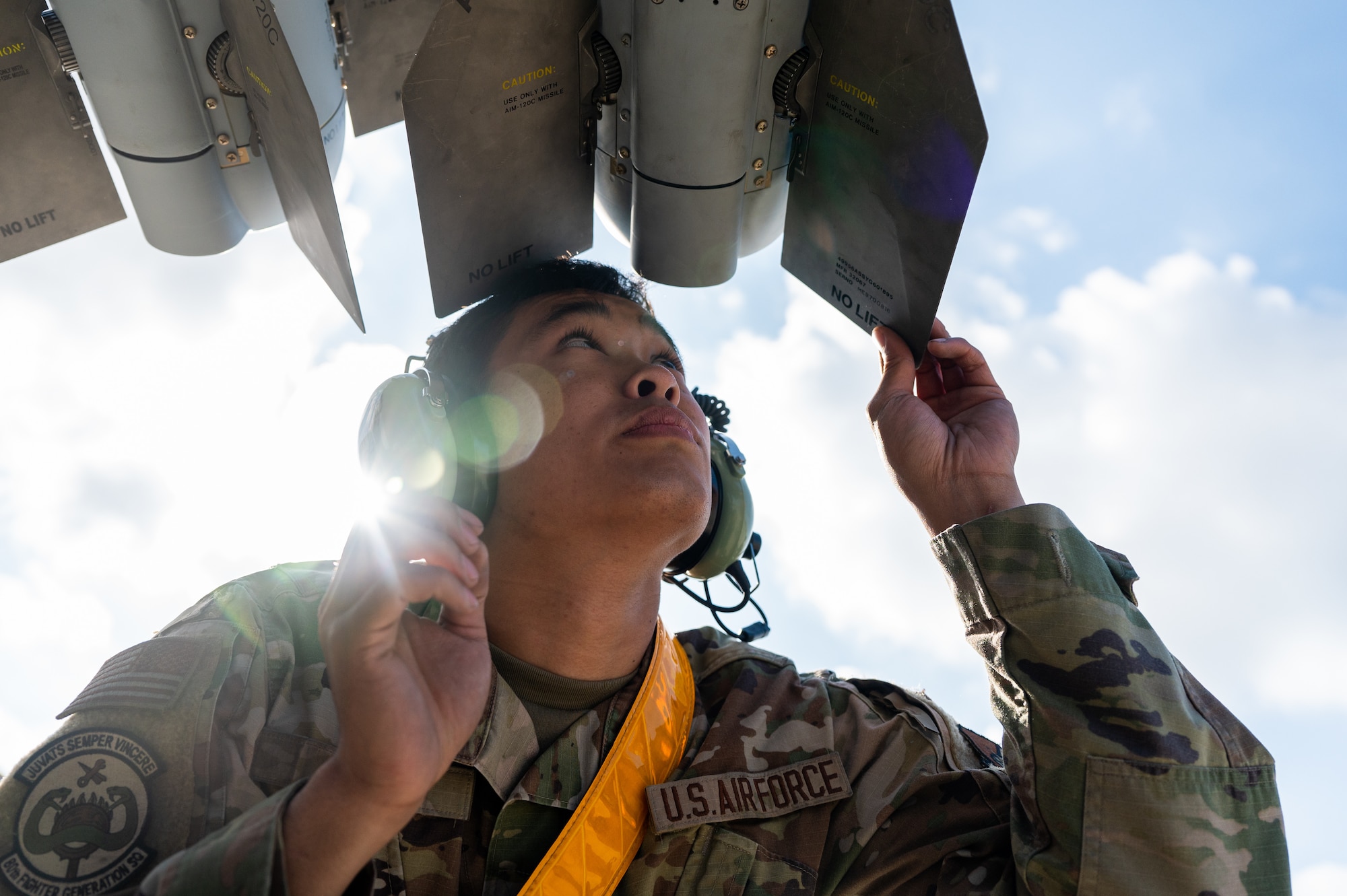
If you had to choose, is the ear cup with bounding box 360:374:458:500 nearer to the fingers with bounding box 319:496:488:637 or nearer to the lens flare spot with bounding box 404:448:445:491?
the lens flare spot with bounding box 404:448:445:491

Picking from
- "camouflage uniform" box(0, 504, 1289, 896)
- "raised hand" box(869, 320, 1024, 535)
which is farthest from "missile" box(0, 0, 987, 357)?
"camouflage uniform" box(0, 504, 1289, 896)

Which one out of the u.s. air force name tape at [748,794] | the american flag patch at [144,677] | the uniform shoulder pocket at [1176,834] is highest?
the american flag patch at [144,677]

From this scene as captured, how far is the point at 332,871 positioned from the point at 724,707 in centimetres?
133

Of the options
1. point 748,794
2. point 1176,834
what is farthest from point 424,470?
point 1176,834

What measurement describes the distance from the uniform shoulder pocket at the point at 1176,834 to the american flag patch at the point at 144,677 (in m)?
1.95

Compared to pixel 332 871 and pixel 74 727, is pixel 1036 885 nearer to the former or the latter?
pixel 332 871

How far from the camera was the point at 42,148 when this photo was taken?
9.34 feet

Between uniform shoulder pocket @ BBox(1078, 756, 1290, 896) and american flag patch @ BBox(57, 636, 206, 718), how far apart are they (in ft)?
6.39

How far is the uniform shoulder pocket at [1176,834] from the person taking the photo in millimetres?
2055

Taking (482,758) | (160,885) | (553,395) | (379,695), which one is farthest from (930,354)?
(160,885)

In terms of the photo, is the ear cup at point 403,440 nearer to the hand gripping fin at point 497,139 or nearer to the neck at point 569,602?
the neck at point 569,602

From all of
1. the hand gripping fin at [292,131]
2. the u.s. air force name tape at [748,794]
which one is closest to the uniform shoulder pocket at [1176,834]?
the u.s. air force name tape at [748,794]

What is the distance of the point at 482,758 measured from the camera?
2.24m

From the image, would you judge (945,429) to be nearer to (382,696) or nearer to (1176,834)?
(1176,834)
